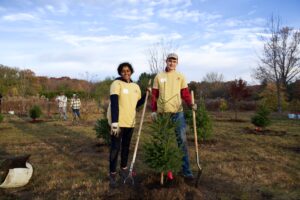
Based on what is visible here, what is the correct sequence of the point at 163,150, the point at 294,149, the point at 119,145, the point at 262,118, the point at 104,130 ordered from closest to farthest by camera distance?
1. the point at 163,150
2. the point at 119,145
3. the point at 104,130
4. the point at 294,149
5. the point at 262,118

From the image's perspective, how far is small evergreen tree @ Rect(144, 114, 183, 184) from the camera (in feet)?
15.1

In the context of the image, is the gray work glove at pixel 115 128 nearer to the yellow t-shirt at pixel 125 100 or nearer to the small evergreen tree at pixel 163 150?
the yellow t-shirt at pixel 125 100

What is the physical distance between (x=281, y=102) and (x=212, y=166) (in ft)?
81.4

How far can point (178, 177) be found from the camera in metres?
5.00

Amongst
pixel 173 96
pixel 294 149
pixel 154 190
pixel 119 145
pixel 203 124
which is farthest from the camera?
pixel 203 124

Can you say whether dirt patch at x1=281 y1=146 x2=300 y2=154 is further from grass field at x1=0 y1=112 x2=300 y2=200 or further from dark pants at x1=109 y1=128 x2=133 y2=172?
dark pants at x1=109 y1=128 x2=133 y2=172

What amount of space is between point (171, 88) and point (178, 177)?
149 cm

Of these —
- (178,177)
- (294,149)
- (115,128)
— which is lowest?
(294,149)

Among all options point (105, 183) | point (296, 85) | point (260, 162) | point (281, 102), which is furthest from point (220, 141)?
point (296, 85)

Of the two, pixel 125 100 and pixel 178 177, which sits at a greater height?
pixel 125 100

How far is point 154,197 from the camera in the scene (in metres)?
4.32

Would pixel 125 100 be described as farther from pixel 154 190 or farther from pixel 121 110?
pixel 154 190

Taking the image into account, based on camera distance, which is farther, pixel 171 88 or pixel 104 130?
pixel 104 130

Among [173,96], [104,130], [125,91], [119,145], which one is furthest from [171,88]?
[104,130]
